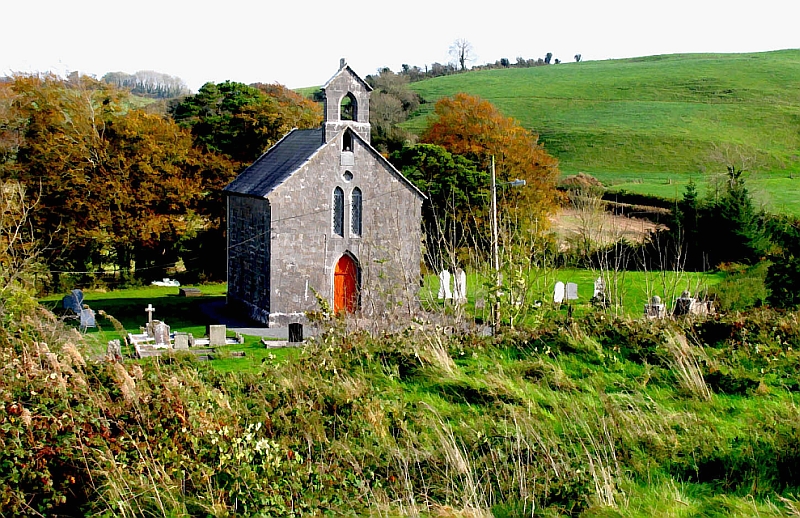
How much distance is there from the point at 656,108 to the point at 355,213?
63.7 metres

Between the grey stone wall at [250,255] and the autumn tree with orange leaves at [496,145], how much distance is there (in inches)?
645

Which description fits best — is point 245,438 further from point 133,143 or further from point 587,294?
point 133,143

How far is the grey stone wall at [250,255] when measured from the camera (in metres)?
31.1

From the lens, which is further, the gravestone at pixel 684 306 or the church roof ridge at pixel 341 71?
the church roof ridge at pixel 341 71

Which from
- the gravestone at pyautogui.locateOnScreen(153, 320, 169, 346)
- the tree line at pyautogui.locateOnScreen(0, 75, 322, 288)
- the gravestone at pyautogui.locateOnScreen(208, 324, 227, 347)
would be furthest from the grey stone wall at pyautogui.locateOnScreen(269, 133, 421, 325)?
the tree line at pyautogui.locateOnScreen(0, 75, 322, 288)

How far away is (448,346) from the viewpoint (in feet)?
38.4

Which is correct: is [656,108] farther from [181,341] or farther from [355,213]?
[181,341]

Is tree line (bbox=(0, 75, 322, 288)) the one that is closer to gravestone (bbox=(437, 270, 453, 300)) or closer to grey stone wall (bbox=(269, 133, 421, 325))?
grey stone wall (bbox=(269, 133, 421, 325))

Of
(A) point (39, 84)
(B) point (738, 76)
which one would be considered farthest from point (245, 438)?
(B) point (738, 76)

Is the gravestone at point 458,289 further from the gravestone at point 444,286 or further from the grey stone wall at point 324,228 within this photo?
the grey stone wall at point 324,228

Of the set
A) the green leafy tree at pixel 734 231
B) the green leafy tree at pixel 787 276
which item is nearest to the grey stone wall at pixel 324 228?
the green leafy tree at pixel 787 276

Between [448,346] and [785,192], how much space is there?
50.7 m

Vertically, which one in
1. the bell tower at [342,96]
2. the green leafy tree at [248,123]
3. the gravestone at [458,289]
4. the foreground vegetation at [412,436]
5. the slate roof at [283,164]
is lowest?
the foreground vegetation at [412,436]

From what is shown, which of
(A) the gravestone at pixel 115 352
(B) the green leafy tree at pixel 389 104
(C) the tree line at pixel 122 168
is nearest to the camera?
(A) the gravestone at pixel 115 352
